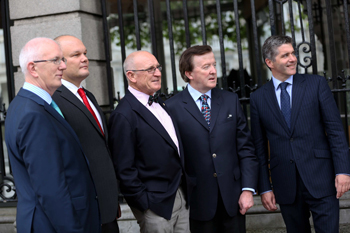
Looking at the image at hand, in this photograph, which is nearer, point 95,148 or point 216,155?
point 95,148

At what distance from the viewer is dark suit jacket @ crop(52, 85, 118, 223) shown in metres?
2.77

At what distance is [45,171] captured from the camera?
221 cm

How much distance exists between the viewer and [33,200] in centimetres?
228

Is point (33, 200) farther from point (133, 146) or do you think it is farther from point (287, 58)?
point (287, 58)

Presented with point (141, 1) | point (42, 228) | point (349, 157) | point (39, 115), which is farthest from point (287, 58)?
point (141, 1)

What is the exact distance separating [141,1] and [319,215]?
31.8 ft

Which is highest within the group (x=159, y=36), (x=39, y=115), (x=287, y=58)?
(x=159, y=36)

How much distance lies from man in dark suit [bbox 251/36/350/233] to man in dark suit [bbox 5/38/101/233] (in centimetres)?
165

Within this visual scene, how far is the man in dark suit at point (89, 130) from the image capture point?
2.79 m

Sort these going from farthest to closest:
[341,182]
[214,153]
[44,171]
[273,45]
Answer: [273,45]
[214,153]
[341,182]
[44,171]

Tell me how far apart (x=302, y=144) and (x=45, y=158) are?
2028 mm

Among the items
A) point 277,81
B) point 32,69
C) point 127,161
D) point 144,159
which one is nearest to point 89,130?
point 127,161

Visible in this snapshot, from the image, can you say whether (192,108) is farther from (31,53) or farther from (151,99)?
(31,53)

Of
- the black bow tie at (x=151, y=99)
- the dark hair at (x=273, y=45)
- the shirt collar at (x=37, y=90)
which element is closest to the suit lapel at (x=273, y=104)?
the dark hair at (x=273, y=45)
